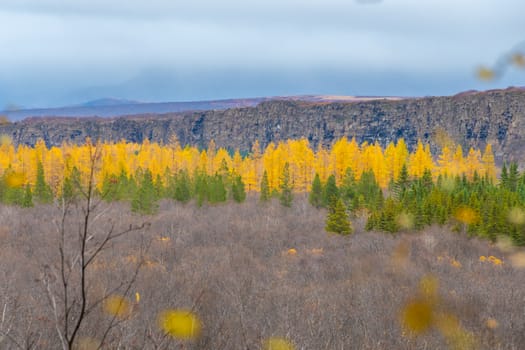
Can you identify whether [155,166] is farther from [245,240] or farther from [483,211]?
[483,211]

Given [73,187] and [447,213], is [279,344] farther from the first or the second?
[447,213]

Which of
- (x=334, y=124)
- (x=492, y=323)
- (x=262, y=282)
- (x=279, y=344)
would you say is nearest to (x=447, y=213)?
(x=262, y=282)

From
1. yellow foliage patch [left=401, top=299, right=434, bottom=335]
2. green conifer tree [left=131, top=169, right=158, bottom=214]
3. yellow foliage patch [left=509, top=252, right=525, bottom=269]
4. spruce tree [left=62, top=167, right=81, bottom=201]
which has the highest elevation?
spruce tree [left=62, top=167, right=81, bottom=201]

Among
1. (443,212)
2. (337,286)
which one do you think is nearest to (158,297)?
(337,286)

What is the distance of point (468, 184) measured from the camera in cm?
4753

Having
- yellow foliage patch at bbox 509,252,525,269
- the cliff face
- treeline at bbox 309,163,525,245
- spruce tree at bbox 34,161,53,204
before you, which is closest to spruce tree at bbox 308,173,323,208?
treeline at bbox 309,163,525,245

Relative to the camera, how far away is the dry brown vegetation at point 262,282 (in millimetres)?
10781

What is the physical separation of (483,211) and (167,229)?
909 inches

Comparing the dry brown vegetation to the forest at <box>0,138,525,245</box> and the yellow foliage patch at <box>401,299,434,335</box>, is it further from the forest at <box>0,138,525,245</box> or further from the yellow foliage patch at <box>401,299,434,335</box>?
the forest at <box>0,138,525,245</box>

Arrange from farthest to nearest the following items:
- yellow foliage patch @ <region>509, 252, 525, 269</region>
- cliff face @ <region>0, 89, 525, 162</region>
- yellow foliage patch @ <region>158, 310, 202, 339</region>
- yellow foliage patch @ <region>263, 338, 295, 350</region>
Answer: cliff face @ <region>0, 89, 525, 162</region>
yellow foliage patch @ <region>509, 252, 525, 269</region>
yellow foliage patch @ <region>158, 310, 202, 339</region>
yellow foliage patch @ <region>263, 338, 295, 350</region>

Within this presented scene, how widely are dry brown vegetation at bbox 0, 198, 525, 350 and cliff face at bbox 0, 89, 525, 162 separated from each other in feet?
237

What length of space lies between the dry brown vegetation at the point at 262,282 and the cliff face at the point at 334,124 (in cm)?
7213

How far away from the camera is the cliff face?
10981 centimetres

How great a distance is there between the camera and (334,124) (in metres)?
129
